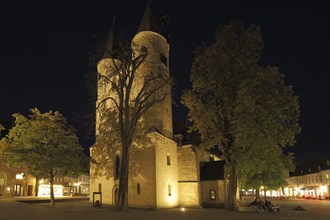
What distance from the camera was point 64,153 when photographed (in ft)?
99.6

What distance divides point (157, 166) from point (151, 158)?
0.98 m

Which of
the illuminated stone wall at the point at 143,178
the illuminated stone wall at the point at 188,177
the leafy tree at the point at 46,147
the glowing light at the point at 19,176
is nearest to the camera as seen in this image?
the leafy tree at the point at 46,147

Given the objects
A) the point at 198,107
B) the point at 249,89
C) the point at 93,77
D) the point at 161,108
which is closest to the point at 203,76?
the point at 198,107

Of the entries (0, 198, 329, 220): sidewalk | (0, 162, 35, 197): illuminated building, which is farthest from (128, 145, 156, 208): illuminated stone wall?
(0, 162, 35, 197): illuminated building

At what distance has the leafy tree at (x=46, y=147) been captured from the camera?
29141 millimetres

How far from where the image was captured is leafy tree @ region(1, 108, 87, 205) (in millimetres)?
29141

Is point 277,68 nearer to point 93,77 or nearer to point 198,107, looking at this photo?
point 198,107

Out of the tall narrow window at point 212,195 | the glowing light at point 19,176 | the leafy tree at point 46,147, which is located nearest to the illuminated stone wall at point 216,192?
the tall narrow window at point 212,195

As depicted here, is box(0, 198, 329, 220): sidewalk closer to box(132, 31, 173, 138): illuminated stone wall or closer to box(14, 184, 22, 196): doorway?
box(132, 31, 173, 138): illuminated stone wall

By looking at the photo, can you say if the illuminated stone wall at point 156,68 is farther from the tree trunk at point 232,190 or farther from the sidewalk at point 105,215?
the sidewalk at point 105,215

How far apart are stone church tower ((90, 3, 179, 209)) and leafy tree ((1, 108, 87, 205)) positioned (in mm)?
3568

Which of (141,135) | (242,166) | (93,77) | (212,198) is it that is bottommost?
(212,198)

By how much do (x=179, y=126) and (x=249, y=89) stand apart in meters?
18.9

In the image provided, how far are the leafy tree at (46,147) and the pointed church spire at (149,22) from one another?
45.6 feet
